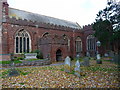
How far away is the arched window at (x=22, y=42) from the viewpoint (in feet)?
57.9

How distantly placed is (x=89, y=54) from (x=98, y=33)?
8836 millimetres

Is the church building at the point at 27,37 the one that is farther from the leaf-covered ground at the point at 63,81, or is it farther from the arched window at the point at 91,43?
the leaf-covered ground at the point at 63,81

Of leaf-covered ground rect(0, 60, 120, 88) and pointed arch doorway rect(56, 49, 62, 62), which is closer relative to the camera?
leaf-covered ground rect(0, 60, 120, 88)

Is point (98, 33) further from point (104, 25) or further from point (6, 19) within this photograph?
point (6, 19)

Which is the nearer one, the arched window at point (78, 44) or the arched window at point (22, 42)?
the arched window at point (22, 42)

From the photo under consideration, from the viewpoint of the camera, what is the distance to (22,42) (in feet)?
59.6

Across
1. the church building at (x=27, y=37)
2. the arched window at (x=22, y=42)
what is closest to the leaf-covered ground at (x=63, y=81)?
the church building at (x=27, y=37)

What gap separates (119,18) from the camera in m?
13.3

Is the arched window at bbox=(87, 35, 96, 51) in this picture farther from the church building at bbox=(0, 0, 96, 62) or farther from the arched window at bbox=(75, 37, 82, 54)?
the church building at bbox=(0, 0, 96, 62)

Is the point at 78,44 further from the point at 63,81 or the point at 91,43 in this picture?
the point at 63,81

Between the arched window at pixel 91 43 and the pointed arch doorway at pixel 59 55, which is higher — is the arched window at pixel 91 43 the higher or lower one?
the higher one

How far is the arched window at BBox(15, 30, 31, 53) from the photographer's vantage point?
57.9 ft

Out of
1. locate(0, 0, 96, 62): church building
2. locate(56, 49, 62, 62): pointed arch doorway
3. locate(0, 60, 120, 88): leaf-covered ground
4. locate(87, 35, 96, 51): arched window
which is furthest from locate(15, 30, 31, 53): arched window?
locate(87, 35, 96, 51): arched window

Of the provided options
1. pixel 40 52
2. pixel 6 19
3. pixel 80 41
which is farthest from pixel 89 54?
pixel 6 19
